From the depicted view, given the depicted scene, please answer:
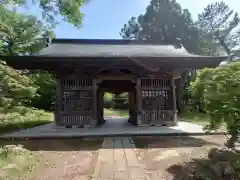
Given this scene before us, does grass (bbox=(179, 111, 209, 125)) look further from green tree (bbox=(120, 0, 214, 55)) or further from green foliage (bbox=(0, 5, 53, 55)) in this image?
green foliage (bbox=(0, 5, 53, 55))

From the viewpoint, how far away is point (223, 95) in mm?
4375

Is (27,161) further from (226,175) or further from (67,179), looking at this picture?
(226,175)

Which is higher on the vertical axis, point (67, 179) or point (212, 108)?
point (212, 108)

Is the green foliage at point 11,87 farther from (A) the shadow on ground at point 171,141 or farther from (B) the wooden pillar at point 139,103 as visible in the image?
(B) the wooden pillar at point 139,103

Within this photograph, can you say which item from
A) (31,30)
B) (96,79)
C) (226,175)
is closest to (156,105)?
(96,79)

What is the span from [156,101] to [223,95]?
623 centimetres

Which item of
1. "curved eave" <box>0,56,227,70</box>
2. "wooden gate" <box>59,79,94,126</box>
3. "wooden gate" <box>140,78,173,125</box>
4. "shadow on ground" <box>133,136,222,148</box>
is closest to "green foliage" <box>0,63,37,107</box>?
"curved eave" <box>0,56,227,70</box>

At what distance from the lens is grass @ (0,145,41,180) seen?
13.6 feet

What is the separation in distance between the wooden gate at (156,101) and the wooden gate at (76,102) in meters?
2.50

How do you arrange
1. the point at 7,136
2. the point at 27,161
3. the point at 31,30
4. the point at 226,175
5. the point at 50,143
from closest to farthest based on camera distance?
the point at 226,175
the point at 27,161
the point at 50,143
the point at 7,136
the point at 31,30

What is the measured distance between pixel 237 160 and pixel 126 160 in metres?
2.24

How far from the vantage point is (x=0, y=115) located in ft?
34.1

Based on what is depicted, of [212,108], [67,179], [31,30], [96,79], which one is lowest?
[67,179]

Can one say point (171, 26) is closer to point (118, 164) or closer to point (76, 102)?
point (76, 102)
